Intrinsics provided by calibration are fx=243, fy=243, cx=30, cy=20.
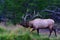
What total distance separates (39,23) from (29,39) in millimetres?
1412

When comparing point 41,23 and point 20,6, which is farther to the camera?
point 20,6

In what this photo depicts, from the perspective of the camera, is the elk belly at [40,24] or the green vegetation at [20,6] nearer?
the elk belly at [40,24]

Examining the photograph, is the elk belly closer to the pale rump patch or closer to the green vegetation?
the pale rump patch

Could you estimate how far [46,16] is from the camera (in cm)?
1254

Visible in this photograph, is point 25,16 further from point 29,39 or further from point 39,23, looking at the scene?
point 29,39

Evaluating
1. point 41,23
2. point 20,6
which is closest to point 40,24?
point 41,23

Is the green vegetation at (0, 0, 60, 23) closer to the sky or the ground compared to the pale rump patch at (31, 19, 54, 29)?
closer to the sky

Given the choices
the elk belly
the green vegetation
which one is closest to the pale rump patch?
the elk belly

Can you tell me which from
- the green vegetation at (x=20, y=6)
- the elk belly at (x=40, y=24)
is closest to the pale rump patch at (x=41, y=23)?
the elk belly at (x=40, y=24)

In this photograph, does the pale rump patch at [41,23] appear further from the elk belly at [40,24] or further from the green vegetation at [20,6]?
the green vegetation at [20,6]

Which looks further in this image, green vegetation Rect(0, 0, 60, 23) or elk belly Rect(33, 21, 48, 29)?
green vegetation Rect(0, 0, 60, 23)

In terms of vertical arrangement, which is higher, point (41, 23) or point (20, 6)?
point (20, 6)

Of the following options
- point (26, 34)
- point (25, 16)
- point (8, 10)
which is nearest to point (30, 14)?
point (25, 16)

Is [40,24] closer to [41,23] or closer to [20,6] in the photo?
[41,23]
